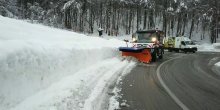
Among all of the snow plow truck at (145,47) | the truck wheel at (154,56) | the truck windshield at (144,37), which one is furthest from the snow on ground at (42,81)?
the truck windshield at (144,37)

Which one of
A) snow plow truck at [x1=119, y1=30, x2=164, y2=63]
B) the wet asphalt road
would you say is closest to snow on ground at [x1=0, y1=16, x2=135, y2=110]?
the wet asphalt road

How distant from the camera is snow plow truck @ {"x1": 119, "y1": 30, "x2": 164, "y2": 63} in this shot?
67.7ft

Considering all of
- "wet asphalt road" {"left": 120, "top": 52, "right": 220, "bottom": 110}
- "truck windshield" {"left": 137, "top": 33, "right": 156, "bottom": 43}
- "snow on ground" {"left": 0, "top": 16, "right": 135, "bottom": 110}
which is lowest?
"wet asphalt road" {"left": 120, "top": 52, "right": 220, "bottom": 110}

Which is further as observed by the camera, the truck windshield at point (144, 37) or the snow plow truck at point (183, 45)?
the snow plow truck at point (183, 45)

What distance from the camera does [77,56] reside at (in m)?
13.1

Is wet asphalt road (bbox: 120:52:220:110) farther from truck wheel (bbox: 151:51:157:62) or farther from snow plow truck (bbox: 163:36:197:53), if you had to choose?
snow plow truck (bbox: 163:36:197:53)

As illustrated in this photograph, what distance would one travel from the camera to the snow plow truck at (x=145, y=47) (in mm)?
20641

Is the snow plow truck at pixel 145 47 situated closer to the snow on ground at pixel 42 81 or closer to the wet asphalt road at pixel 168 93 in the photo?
the wet asphalt road at pixel 168 93

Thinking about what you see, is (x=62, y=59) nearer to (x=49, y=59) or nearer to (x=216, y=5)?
(x=49, y=59)

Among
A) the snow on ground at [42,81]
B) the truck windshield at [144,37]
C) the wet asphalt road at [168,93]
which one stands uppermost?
the truck windshield at [144,37]

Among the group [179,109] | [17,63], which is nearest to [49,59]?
[17,63]

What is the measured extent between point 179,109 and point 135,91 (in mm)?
2489

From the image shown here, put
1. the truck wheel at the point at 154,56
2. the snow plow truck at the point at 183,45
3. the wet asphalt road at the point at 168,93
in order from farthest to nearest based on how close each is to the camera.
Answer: the snow plow truck at the point at 183,45, the truck wheel at the point at 154,56, the wet asphalt road at the point at 168,93

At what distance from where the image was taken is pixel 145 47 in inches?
828
